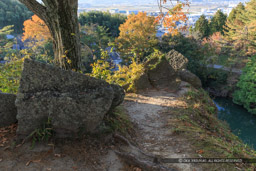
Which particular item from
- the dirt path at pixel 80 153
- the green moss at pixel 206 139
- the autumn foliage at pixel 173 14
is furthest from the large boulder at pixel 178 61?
the dirt path at pixel 80 153

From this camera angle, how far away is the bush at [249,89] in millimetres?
15492

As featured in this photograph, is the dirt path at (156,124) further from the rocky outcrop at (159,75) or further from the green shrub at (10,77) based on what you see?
the green shrub at (10,77)

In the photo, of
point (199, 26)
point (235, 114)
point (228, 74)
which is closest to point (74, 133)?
point (235, 114)

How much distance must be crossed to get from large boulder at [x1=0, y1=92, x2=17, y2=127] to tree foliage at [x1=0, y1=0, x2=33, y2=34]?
36.7 meters

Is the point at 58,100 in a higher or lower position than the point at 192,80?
higher

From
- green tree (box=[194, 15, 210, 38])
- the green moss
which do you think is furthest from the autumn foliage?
green tree (box=[194, 15, 210, 38])

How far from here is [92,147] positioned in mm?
Result: 3174

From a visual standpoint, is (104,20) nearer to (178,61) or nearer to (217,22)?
(217,22)

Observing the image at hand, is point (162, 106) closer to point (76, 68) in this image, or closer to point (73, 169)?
point (76, 68)

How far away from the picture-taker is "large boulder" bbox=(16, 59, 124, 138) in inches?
117

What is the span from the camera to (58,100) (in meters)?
2.98

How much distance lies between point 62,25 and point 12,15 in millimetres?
37219

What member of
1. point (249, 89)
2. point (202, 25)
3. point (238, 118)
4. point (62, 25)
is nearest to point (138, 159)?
point (62, 25)

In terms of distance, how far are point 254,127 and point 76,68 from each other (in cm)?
1487
